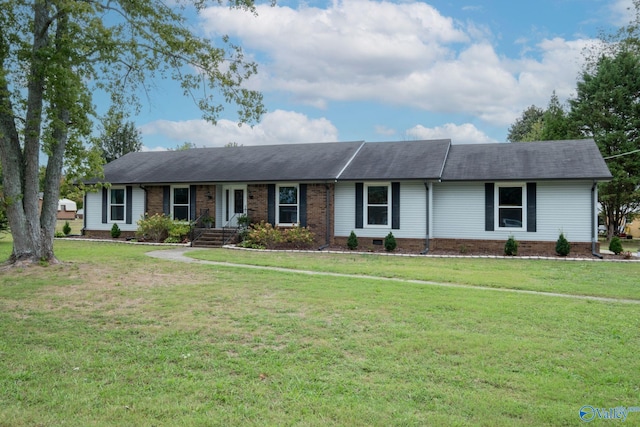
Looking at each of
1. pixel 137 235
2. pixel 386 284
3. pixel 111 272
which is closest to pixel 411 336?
pixel 386 284

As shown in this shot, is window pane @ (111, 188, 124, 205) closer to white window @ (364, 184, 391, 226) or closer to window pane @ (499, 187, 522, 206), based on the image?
white window @ (364, 184, 391, 226)

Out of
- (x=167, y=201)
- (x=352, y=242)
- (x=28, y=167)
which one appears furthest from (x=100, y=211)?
(x=352, y=242)

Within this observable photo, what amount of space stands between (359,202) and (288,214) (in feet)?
9.74

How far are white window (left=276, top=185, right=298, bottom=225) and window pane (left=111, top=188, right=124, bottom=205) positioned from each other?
27.0ft

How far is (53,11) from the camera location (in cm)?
1097

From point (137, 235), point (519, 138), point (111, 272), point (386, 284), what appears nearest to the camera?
point (386, 284)

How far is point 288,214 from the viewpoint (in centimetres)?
1823

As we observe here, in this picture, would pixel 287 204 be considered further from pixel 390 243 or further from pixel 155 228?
pixel 155 228

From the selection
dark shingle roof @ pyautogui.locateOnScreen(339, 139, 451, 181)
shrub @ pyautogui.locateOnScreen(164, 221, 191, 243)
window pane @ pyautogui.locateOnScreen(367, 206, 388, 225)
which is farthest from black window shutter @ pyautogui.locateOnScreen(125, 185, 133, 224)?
window pane @ pyautogui.locateOnScreen(367, 206, 388, 225)

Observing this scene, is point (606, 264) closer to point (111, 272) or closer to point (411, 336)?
point (411, 336)

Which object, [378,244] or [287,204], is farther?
[287,204]

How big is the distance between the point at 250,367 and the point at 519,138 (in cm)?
4861

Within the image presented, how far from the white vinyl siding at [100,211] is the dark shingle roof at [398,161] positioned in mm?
9822

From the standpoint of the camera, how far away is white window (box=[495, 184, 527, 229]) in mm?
15887
